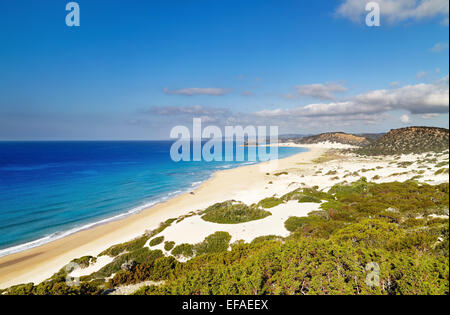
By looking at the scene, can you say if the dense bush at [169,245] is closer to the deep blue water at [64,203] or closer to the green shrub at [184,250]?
the green shrub at [184,250]

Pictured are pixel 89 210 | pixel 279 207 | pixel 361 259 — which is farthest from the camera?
pixel 89 210

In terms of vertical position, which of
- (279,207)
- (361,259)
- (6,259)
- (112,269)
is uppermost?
(361,259)

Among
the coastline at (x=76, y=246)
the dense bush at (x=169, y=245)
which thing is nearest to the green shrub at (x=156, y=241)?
the dense bush at (x=169, y=245)

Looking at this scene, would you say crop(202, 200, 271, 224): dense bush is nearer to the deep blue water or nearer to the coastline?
the coastline

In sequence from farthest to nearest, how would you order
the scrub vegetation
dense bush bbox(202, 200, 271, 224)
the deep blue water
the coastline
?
the deep blue water, dense bush bbox(202, 200, 271, 224), the coastline, the scrub vegetation

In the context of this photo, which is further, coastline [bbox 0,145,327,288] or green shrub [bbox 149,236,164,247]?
green shrub [bbox 149,236,164,247]

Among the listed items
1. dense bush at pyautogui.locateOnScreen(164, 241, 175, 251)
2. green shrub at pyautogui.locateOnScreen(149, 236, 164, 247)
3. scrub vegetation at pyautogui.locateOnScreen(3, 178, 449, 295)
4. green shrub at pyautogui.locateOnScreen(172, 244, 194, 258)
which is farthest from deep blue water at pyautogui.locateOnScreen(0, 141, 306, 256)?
green shrub at pyautogui.locateOnScreen(172, 244, 194, 258)

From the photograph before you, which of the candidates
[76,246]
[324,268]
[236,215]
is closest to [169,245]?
[236,215]

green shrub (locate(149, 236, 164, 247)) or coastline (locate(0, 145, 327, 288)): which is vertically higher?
green shrub (locate(149, 236, 164, 247))

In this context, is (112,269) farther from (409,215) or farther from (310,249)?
(409,215)
